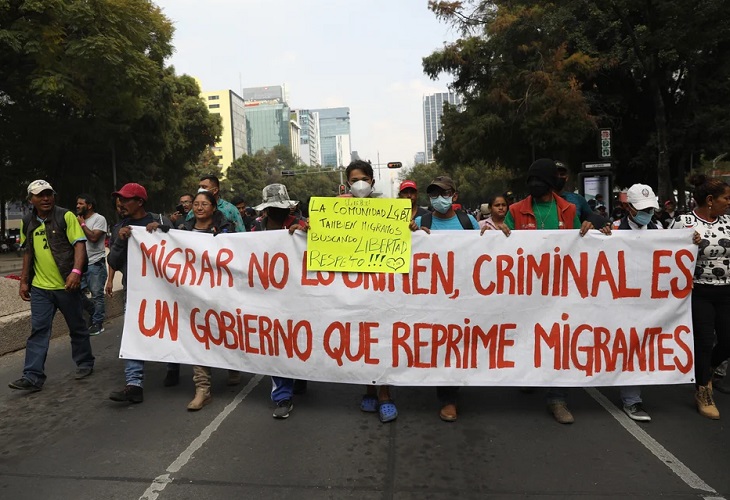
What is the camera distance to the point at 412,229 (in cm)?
413

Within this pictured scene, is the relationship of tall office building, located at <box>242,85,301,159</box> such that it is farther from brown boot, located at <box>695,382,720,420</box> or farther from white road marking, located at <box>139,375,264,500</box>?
brown boot, located at <box>695,382,720,420</box>

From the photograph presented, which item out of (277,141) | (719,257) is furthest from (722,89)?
(277,141)

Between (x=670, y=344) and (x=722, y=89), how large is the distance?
22.7 meters

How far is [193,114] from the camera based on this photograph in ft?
117

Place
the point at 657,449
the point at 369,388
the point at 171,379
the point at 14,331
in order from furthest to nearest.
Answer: the point at 14,331 < the point at 171,379 < the point at 369,388 < the point at 657,449

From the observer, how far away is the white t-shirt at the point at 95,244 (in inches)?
291

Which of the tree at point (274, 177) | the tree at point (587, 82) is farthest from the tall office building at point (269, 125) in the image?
the tree at point (587, 82)

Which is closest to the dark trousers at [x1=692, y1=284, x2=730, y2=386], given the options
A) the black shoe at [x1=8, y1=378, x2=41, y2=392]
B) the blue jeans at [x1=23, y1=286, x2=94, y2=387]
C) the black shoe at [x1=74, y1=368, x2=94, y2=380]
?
the blue jeans at [x1=23, y1=286, x2=94, y2=387]

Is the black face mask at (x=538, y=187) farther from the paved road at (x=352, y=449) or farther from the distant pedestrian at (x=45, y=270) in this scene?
the distant pedestrian at (x=45, y=270)

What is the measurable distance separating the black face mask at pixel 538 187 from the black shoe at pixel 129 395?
132 inches

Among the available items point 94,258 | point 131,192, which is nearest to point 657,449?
point 131,192

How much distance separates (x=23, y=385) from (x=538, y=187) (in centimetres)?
446

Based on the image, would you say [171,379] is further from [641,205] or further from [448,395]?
[641,205]

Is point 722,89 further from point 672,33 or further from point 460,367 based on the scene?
point 460,367
